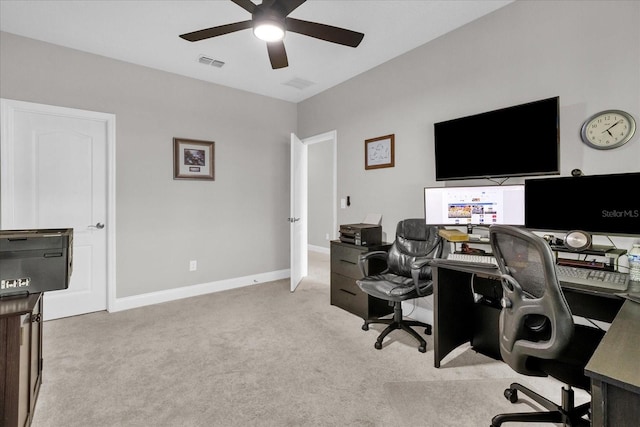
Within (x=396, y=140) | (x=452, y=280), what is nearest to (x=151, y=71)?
(x=396, y=140)

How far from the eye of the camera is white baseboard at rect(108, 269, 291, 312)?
346cm

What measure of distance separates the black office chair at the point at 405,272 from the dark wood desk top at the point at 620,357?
131 cm

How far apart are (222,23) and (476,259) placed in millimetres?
2811

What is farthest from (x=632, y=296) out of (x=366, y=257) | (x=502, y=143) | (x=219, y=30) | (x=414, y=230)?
(x=219, y=30)

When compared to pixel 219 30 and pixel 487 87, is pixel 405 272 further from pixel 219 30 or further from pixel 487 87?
pixel 219 30

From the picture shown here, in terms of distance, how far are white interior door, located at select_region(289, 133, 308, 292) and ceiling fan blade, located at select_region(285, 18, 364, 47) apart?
6.18ft

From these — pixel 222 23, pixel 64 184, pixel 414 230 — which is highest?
Answer: pixel 222 23

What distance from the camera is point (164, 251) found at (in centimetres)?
373

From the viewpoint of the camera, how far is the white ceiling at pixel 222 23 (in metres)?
2.44

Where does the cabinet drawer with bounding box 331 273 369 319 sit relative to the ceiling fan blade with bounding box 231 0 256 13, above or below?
below

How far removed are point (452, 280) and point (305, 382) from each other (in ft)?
4.30

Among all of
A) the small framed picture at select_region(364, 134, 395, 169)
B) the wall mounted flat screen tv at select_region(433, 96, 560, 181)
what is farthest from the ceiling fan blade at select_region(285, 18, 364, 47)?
the small framed picture at select_region(364, 134, 395, 169)

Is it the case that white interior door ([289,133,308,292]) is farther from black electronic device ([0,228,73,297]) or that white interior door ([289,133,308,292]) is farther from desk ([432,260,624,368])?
black electronic device ([0,228,73,297])

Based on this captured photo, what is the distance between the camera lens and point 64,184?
3123 millimetres
